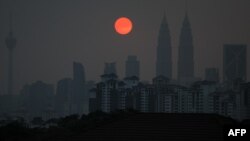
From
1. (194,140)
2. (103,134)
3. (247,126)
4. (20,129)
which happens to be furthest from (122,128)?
(20,129)

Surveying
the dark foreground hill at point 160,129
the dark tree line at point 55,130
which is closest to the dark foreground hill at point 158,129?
the dark foreground hill at point 160,129

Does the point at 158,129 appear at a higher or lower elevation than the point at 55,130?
higher

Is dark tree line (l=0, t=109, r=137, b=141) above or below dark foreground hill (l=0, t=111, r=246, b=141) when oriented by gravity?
below

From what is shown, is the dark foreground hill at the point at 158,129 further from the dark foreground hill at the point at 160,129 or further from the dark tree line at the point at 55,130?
the dark tree line at the point at 55,130

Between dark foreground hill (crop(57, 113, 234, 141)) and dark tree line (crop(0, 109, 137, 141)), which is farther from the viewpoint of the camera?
dark tree line (crop(0, 109, 137, 141))

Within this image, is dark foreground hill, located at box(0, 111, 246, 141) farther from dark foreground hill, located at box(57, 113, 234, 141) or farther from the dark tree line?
the dark tree line

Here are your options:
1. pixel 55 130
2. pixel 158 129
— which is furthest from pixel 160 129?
pixel 55 130

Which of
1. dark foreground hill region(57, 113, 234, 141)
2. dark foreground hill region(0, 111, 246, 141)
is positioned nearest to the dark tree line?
dark foreground hill region(0, 111, 246, 141)

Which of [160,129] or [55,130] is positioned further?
[55,130]

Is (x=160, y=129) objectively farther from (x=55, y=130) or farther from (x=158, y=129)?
(x=55, y=130)

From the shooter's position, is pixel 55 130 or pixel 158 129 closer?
pixel 158 129

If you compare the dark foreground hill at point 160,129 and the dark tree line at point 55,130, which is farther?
the dark tree line at point 55,130

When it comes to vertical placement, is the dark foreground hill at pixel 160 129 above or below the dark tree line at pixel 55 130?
above
